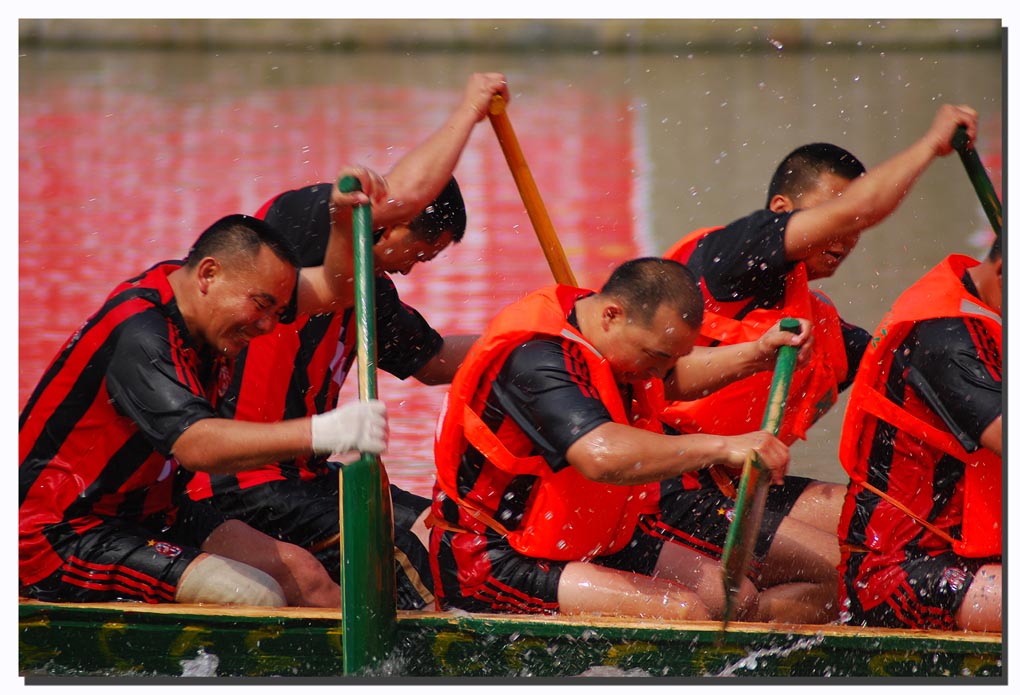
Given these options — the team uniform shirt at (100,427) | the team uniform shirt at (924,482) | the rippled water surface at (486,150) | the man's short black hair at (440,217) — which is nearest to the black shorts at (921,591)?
the team uniform shirt at (924,482)

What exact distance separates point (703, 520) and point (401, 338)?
915 mm

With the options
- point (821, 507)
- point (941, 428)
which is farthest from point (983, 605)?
point (821, 507)

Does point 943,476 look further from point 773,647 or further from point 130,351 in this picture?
point 130,351

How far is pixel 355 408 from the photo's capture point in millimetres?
2551

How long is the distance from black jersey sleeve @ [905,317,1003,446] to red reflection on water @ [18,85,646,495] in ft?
7.08

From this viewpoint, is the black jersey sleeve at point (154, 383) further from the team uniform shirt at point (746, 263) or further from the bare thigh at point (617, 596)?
the team uniform shirt at point (746, 263)

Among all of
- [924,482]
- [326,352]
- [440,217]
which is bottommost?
[924,482]

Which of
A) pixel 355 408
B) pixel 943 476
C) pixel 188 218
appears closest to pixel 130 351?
pixel 355 408

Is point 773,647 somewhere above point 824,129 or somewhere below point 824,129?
below

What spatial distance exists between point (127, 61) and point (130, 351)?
204 inches

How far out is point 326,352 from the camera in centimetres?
327

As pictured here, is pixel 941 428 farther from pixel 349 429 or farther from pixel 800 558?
pixel 349 429

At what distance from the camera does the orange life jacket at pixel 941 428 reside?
8.89ft

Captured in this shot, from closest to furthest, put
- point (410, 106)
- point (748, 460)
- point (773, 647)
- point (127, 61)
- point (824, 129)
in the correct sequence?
point (748, 460)
point (773, 647)
point (127, 61)
point (824, 129)
point (410, 106)
